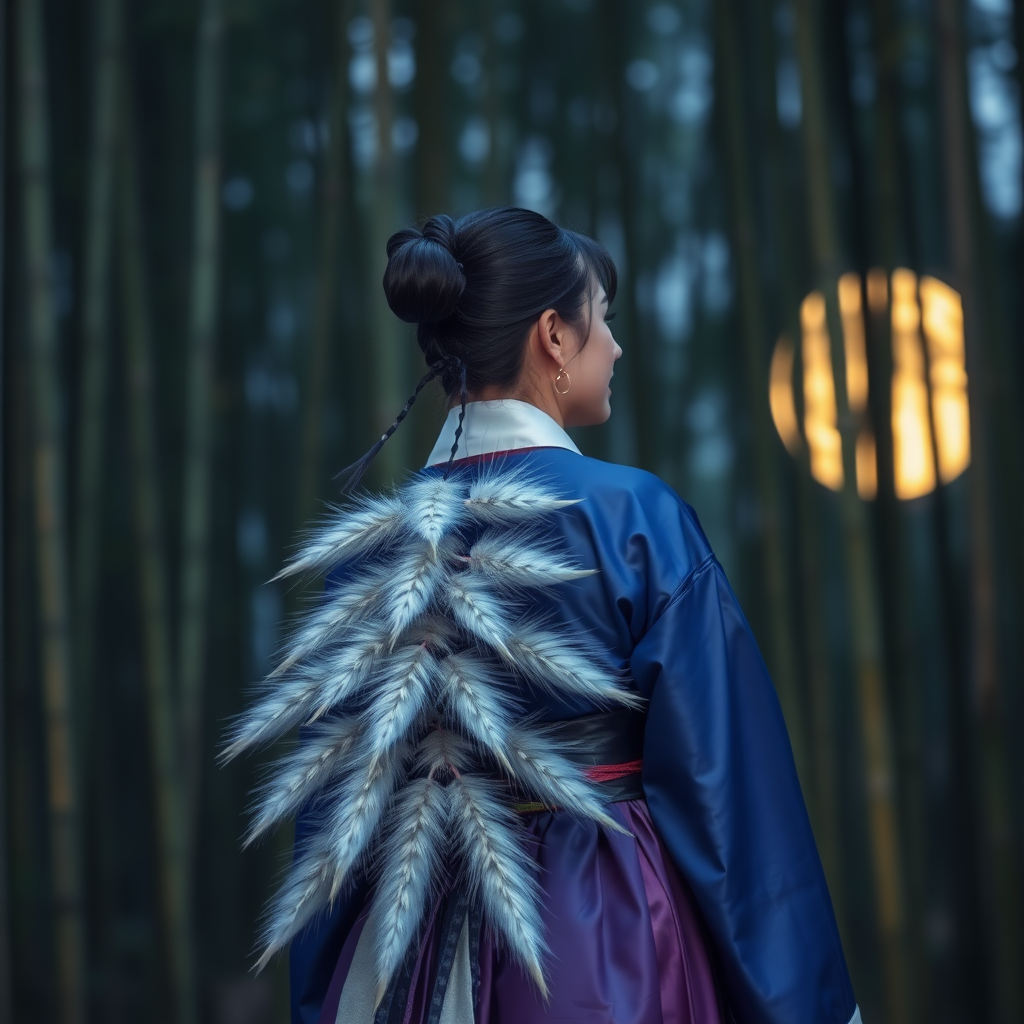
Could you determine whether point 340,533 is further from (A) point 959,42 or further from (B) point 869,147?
(B) point 869,147

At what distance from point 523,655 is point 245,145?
2.83 meters

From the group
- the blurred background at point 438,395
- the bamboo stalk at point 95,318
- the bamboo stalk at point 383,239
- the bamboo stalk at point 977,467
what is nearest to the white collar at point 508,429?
the blurred background at point 438,395

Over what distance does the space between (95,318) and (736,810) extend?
182cm

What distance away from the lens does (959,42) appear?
6.21 ft

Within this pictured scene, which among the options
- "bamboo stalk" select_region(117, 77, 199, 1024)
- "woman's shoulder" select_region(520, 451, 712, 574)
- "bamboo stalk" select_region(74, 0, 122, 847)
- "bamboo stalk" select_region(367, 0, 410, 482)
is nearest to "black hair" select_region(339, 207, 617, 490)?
"woman's shoulder" select_region(520, 451, 712, 574)

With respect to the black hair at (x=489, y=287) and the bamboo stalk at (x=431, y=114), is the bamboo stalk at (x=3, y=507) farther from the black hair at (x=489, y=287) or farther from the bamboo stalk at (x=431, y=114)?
the black hair at (x=489, y=287)

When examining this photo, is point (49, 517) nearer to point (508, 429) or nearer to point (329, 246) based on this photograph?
point (329, 246)

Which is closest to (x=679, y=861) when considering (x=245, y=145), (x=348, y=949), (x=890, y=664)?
(x=348, y=949)

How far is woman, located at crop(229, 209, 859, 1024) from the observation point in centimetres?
94

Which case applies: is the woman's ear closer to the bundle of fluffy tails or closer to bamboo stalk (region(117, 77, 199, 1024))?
the bundle of fluffy tails

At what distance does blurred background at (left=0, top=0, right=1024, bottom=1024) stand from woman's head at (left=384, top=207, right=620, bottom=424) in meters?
0.19

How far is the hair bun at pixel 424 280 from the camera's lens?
3.36 feet

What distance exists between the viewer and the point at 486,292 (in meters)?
1.06

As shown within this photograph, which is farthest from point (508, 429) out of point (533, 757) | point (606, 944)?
point (606, 944)
